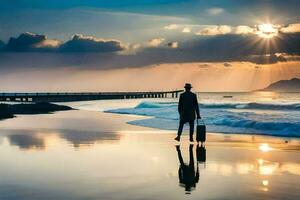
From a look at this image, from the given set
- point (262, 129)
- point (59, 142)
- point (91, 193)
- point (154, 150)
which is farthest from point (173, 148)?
point (262, 129)

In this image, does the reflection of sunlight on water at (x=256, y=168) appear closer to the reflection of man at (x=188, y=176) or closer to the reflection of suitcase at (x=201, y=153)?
the reflection of man at (x=188, y=176)

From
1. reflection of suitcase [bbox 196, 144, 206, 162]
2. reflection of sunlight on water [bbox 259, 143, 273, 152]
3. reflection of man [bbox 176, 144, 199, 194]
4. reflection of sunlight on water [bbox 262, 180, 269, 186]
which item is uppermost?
reflection of sunlight on water [bbox 262, 180, 269, 186]

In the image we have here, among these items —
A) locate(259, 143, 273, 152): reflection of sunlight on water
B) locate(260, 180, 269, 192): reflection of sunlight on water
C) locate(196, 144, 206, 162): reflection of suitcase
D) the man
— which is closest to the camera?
locate(260, 180, 269, 192): reflection of sunlight on water

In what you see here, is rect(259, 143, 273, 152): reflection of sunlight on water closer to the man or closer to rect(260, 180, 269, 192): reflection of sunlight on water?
the man

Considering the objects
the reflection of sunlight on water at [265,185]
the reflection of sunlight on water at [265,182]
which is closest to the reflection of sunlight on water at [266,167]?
the reflection of sunlight on water at [265,182]

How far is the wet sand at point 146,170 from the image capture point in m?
8.09

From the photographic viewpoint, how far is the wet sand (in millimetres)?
8094

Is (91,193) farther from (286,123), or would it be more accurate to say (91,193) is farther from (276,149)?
(286,123)

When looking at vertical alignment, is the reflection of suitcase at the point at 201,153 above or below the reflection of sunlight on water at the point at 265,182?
below

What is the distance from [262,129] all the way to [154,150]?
10.0m

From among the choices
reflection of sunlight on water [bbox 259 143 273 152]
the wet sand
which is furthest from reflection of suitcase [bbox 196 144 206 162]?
reflection of sunlight on water [bbox 259 143 273 152]

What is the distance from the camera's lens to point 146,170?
10461 millimetres

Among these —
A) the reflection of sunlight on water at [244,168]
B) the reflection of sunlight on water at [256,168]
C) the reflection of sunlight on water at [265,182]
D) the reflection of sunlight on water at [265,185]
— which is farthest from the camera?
the reflection of sunlight on water at [244,168]

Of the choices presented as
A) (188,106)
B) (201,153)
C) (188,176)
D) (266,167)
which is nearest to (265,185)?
(188,176)
